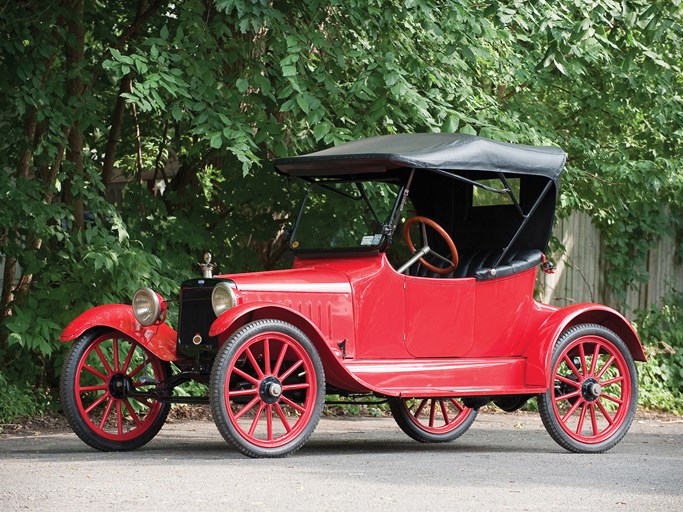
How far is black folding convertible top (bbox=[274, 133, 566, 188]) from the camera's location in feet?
26.7

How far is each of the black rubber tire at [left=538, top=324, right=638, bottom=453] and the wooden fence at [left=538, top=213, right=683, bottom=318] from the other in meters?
4.49

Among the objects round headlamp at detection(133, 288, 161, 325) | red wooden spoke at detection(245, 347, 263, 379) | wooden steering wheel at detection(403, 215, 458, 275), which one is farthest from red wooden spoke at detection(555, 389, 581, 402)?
round headlamp at detection(133, 288, 161, 325)

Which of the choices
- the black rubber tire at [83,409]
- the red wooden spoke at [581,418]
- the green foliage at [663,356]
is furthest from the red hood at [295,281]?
the green foliage at [663,356]

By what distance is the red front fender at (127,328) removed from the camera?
802cm

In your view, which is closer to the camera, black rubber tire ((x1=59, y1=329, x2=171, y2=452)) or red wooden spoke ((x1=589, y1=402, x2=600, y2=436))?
black rubber tire ((x1=59, y1=329, x2=171, y2=452))

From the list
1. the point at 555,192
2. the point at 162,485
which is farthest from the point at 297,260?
the point at 162,485

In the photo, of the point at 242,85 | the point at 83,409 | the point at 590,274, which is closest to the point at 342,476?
the point at 83,409

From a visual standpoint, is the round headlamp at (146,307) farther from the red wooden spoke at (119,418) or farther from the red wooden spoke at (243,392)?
the red wooden spoke at (243,392)

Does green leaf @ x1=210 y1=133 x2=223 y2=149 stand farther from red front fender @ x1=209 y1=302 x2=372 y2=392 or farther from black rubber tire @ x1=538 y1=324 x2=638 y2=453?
black rubber tire @ x1=538 y1=324 x2=638 y2=453

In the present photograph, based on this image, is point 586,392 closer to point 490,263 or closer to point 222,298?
point 490,263

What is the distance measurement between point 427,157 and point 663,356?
21.6 ft

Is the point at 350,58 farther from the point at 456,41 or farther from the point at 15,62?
the point at 15,62

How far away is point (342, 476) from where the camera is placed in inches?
263

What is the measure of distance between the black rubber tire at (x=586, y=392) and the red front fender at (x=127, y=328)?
247 centimetres
